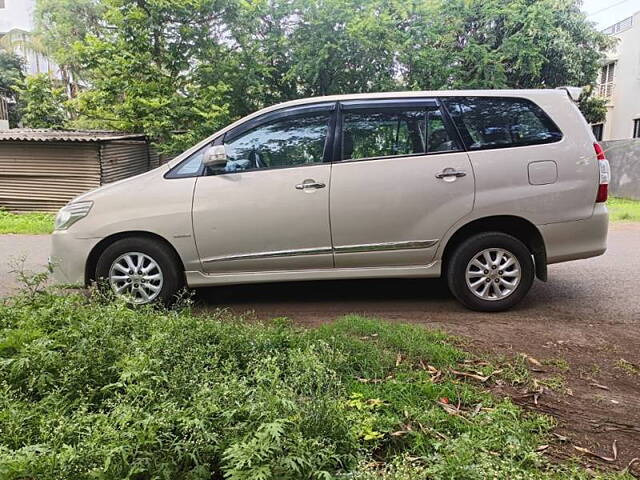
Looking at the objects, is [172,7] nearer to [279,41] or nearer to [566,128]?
[279,41]

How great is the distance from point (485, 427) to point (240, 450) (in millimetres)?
1213

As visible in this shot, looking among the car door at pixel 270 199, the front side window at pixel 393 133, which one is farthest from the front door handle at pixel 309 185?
the front side window at pixel 393 133

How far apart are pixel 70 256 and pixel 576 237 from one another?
452 cm

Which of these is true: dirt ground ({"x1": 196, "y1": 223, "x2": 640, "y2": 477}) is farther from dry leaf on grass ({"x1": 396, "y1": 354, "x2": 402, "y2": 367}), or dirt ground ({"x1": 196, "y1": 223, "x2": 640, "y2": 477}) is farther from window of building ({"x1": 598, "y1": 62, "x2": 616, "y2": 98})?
window of building ({"x1": 598, "y1": 62, "x2": 616, "y2": 98})

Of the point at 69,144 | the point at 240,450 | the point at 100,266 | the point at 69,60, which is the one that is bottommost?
the point at 240,450

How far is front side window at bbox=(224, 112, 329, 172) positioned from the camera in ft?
14.7

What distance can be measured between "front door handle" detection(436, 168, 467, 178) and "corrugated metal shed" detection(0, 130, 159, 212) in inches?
439

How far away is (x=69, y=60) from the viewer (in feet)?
64.0

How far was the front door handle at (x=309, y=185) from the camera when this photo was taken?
4371 mm

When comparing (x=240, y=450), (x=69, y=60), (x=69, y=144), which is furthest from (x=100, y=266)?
(x=69, y=60)

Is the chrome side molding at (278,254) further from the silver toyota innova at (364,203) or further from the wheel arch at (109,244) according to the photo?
the wheel arch at (109,244)

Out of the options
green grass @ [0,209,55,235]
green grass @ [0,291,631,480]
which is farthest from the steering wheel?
green grass @ [0,209,55,235]

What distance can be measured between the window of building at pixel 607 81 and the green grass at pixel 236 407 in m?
27.5

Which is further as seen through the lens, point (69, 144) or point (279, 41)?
point (279, 41)
